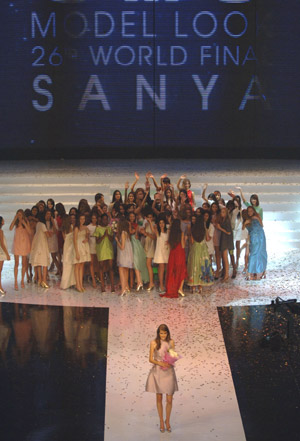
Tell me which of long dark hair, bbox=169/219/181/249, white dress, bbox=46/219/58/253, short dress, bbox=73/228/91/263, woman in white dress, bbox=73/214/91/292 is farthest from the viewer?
white dress, bbox=46/219/58/253

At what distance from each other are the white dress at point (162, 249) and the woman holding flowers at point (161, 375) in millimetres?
3889

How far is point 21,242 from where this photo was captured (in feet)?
39.3

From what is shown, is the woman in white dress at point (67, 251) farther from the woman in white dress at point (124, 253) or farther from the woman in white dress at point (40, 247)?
the woman in white dress at point (124, 253)

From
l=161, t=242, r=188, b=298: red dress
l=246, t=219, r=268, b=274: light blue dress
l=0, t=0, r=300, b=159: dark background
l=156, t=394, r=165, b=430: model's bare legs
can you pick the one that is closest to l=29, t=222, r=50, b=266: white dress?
l=161, t=242, r=188, b=298: red dress

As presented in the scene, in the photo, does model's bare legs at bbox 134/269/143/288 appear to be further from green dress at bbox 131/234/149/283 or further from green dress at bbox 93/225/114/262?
green dress at bbox 93/225/114/262

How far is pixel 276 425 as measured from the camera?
25.9 ft

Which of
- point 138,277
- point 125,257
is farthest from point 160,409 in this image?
point 138,277

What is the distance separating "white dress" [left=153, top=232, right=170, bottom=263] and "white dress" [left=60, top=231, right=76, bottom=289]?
49.2 inches

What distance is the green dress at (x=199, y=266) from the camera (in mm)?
11539

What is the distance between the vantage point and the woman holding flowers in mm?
7695

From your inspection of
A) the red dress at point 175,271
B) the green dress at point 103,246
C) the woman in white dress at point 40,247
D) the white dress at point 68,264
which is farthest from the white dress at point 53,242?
the red dress at point 175,271

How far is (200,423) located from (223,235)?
15.5 feet

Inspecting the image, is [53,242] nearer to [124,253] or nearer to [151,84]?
[124,253]

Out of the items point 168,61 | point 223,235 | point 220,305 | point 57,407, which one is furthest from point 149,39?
point 57,407
